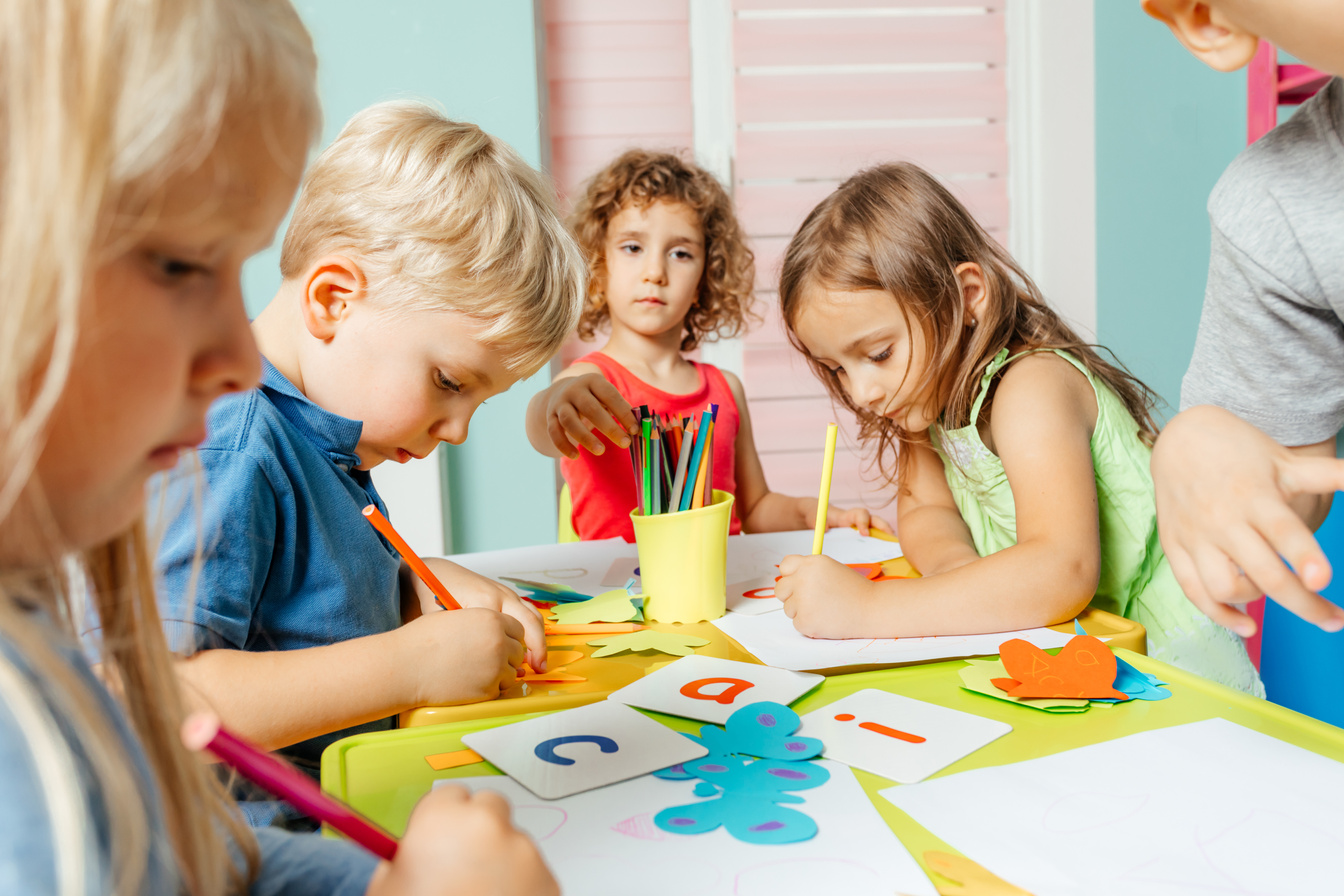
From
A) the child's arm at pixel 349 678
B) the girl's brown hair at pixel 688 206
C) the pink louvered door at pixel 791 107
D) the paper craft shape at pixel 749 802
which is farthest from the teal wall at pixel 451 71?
the paper craft shape at pixel 749 802

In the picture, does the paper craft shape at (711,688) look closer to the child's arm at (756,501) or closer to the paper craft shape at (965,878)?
the paper craft shape at (965,878)

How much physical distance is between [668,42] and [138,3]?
1.88 m

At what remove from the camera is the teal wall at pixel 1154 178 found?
64.2 inches

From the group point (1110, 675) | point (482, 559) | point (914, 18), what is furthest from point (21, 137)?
point (914, 18)

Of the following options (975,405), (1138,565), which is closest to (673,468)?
(975,405)

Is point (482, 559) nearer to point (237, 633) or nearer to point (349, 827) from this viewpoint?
point (237, 633)

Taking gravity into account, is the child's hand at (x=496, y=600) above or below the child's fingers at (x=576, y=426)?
below

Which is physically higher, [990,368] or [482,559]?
[990,368]

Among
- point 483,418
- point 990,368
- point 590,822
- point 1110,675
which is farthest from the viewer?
point 483,418

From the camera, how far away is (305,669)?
519 mm

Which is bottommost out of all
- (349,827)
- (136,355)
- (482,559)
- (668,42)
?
(482,559)

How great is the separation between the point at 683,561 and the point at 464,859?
0.41 metres

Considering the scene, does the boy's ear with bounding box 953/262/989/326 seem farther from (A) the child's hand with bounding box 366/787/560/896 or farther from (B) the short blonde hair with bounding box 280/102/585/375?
(A) the child's hand with bounding box 366/787/560/896

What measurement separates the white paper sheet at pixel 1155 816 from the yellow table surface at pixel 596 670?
0.53 feet
